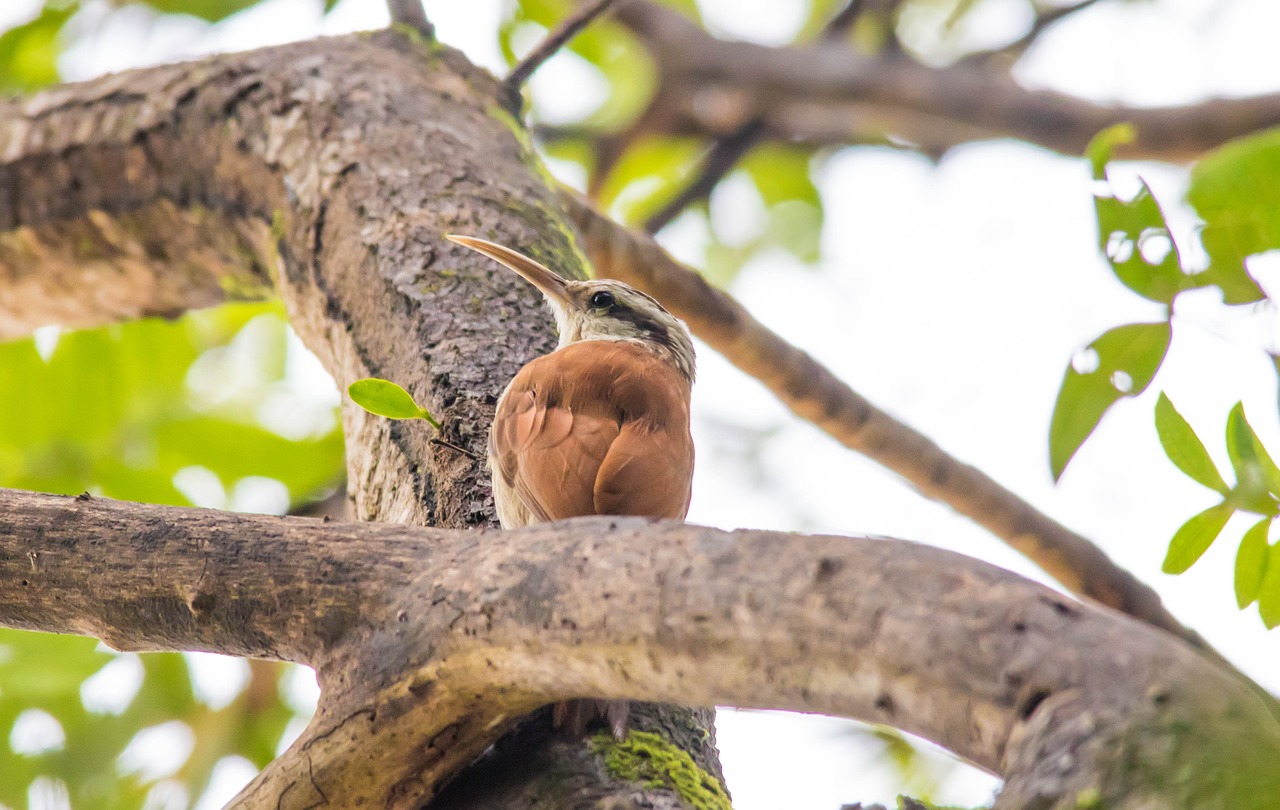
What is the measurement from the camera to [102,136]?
3.58 meters

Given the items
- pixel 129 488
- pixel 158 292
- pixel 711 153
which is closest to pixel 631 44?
pixel 711 153

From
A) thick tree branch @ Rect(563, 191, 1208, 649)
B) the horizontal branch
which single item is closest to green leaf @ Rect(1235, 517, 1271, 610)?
thick tree branch @ Rect(563, 191, 1208, 649)

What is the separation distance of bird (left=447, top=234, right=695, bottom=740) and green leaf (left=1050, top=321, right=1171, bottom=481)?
0.80 metres

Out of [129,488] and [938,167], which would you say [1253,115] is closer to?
[938,167]

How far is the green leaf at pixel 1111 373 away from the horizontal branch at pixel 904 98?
3.75 metres

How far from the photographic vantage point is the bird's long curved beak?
9.30ft

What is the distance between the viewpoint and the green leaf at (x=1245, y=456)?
1.66 metres

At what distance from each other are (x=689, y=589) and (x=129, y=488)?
107 inches

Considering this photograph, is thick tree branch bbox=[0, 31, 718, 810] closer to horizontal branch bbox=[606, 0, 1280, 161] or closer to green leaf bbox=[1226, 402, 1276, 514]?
green leaf bbox=[1226, 402, 1276, 514]

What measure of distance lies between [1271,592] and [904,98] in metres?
4.21

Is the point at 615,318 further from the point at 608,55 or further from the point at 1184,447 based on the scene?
the point at 608,55

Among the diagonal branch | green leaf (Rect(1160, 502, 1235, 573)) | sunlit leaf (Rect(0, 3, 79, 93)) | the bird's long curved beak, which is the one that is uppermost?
the diagonal branch

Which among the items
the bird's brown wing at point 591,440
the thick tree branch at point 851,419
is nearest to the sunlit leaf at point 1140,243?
the bird's brown wing at point 591,440

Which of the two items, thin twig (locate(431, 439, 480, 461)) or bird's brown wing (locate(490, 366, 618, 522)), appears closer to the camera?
bird's brown wing (locate(490, 366, 618, 522))
